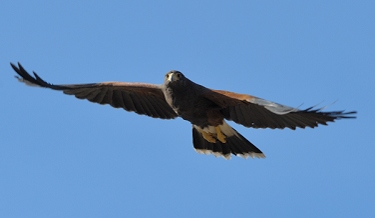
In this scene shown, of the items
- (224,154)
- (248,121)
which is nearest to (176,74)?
(248,121)

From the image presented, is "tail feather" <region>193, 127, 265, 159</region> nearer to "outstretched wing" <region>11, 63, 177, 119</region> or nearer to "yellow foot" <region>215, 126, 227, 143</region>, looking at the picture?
"yellow foot" <region>215, 126, 227, 143</region>

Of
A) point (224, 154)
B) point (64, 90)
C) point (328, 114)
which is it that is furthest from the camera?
point (224, 154)

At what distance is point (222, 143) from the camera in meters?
13.8

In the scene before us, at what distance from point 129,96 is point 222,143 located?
1.72 meters

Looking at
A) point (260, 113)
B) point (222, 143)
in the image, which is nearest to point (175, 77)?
point (260, 113)

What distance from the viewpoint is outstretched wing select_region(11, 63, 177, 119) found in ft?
42.8

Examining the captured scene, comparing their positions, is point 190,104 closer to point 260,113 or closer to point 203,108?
point 203,108

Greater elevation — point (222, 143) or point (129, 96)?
point (129, 96)

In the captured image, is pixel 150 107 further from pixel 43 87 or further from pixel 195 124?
pixel 43 87

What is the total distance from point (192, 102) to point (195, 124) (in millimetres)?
745

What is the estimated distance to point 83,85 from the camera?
42.4ft

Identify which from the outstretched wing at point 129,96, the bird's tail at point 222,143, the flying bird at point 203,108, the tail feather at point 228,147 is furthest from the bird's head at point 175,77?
the tail feather at point 228,147

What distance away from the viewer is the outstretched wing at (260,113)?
11.2m

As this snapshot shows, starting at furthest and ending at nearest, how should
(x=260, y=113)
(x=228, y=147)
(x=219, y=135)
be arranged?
(x=228, y=147) < (x=219, y=135) < (x=260, y=113)
